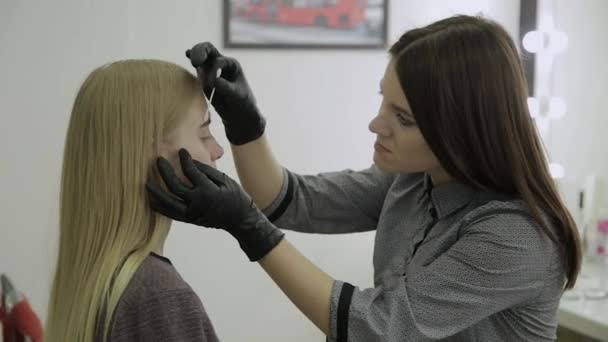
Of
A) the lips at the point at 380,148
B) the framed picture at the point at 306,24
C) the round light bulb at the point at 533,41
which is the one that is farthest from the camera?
the round light bulb at the point at 533,41

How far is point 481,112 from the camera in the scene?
1066 millimetres

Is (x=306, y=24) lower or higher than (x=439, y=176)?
higher

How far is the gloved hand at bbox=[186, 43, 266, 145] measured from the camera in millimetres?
1139

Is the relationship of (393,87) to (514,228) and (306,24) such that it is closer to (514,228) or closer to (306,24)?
(514,228)

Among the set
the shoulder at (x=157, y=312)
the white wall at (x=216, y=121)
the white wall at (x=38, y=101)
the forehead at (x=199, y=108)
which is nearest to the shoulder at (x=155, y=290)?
the shoulder at (x=157, y=312)

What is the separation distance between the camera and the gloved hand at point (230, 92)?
1139 mm

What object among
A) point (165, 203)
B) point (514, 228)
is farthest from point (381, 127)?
point (165, 203)

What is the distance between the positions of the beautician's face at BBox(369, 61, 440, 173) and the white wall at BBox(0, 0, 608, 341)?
3.20 feet

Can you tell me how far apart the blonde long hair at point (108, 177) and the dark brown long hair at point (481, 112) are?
40cm

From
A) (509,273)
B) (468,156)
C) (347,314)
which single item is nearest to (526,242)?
(509,273)

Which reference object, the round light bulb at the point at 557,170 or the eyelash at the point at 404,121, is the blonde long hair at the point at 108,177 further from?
the round light bulb at the point at 557,170

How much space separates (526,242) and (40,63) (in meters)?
1.45

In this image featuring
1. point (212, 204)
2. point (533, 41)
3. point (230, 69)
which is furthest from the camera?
point (533, 41)

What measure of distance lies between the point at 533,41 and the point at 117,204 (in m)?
1.87
